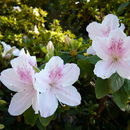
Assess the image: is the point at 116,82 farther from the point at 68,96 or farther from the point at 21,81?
the point at 21,81

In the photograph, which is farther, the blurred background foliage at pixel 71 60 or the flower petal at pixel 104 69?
the blurred background foliage at pixel 71 60

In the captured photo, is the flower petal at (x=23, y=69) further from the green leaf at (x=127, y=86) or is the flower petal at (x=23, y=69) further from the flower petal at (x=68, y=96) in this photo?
the green leaf at (x=127, y=86)

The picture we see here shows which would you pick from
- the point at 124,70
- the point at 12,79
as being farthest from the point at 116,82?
the point at 12,79

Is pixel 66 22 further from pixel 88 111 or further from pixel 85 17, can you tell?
pixel 88 111

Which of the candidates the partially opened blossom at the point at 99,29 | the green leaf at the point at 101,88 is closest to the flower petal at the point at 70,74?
the green leaf at the point at 101,88

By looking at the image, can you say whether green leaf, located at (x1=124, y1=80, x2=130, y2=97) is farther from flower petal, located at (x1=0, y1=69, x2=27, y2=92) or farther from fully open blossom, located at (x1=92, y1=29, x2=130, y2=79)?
flower petal, located at (x1=0, y1=69, x2=27, y2=92)

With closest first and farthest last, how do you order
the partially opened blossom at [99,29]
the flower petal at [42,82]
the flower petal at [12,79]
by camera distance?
the flower petal at [42,82]
the flower petal at [12,79]
the partially opened blossom at [99,29]
